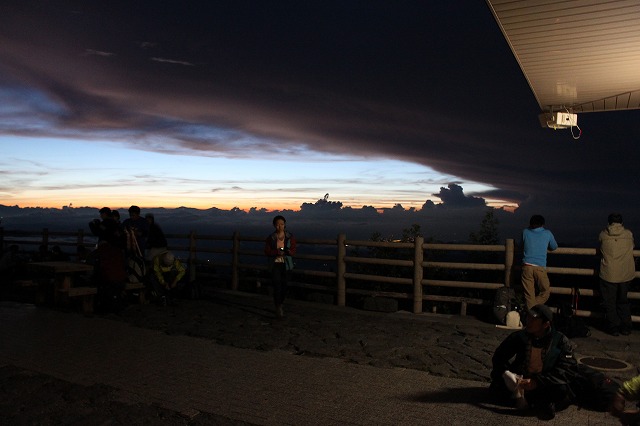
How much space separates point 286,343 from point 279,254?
236 centimetres

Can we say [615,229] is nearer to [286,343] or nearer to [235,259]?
[286,343]

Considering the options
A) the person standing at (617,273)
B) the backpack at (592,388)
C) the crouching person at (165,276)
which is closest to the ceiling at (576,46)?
the person standing at (617,273)

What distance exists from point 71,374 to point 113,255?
4.66 m

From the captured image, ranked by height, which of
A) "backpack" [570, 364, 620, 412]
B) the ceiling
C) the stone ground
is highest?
the ceiling

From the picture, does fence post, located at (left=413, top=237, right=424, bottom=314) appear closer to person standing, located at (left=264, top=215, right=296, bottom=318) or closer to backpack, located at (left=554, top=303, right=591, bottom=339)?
person standing, located at (left=264, top=215, right=296, bottom=318)

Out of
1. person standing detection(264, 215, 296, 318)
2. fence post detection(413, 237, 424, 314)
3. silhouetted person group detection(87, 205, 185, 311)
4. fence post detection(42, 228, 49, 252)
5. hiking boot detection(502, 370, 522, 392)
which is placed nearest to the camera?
hiking boot detection(502, 370, 522, 392)

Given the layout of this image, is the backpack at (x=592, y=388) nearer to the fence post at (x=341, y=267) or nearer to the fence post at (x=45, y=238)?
the fence post at (x=341, y=267)

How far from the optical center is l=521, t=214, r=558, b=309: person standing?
940 centimetres

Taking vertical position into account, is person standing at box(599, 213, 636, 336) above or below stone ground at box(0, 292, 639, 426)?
above

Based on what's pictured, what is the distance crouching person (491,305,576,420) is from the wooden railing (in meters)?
4.69

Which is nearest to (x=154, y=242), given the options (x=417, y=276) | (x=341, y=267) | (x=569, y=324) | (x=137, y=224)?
(x=137, y=224)

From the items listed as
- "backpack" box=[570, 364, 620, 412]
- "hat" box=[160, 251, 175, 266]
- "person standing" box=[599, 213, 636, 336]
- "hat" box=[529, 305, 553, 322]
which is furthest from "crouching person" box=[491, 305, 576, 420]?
"hat" box=[160, 251, 175, 266]

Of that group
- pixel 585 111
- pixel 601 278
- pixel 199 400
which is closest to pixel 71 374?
pixel 199 400

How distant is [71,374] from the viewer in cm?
636
